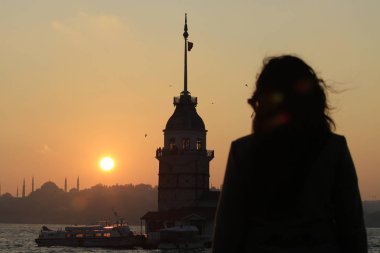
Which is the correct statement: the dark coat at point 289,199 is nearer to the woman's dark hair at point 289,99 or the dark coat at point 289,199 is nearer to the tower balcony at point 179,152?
the woman's dark hair at point 289,99

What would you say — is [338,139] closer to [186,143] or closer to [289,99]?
[289,99]

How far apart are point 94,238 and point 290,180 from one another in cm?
9911

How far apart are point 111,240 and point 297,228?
97.7 metres

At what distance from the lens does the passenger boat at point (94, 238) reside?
9800cm

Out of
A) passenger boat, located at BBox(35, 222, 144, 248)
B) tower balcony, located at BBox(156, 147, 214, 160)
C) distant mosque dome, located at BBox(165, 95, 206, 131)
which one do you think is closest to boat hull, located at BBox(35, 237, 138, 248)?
passenger boat, located at BBox(35, 222, 144, 248)

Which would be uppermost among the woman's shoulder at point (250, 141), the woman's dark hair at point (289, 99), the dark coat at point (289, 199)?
the woman's dark hair at point (289, 99)

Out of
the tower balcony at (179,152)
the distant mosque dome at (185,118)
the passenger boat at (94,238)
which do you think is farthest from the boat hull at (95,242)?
the distant mosque dome at (185,118)

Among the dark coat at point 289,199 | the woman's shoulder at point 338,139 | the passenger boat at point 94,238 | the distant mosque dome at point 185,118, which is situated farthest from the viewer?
the passenger boat at point 94,238

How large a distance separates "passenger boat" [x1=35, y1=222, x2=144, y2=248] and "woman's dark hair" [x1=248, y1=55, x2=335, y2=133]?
91363 millimetres

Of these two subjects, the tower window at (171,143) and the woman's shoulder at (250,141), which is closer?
the woman's shoulder at (250,141)

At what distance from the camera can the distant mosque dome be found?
87375mm

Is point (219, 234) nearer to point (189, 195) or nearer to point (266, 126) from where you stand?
point (266, 126)

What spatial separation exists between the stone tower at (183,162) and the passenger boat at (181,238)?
9.13 ft

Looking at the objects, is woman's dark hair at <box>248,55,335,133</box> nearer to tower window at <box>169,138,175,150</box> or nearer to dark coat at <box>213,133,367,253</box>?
dark coat at <box>213,133,367,253</box>
